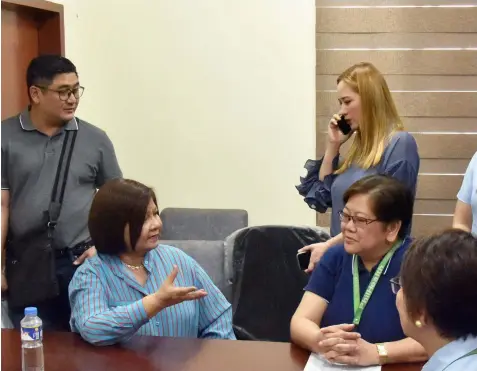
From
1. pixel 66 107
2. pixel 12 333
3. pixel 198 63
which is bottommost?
pixel 12 333

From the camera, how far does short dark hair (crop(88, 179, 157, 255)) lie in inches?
87.1

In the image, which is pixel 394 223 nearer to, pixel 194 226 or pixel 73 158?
pixel 73 158

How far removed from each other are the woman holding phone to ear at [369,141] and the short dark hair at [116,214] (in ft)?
2.25

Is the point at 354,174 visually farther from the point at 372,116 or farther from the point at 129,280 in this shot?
the point at 129,280

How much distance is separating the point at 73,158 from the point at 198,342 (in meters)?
1.06

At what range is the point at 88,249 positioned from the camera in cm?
283

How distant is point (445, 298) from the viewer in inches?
54.9

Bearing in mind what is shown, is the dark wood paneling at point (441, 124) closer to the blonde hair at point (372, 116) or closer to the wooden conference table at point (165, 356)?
the blonde hair at point (372, 116)

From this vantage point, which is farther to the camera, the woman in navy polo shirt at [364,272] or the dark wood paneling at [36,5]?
the dark wood paneling at [36,5]

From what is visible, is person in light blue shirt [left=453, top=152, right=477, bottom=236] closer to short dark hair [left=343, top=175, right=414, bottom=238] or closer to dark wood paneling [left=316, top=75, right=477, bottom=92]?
short dark hair [left=343, top=175, right=414, bottom=238]

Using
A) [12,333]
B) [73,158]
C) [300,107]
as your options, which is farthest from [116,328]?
[300,107]

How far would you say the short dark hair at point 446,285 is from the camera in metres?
1.39

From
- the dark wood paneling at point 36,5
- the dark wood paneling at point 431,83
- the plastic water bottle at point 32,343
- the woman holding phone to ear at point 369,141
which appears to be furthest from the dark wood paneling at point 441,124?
the plastic water bottle at point 32,343

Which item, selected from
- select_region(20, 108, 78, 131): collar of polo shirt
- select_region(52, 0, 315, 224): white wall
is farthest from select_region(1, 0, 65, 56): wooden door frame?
select_region(20, 108, 78, 131): collar of polo shirt
